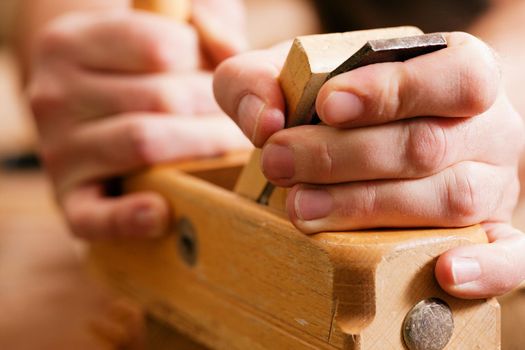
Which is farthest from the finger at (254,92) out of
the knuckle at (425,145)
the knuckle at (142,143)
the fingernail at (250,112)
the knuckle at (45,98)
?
the knuckle at (45,98)

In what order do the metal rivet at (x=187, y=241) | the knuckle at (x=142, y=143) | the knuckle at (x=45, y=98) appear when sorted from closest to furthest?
the metal rivet at (x=187, y=241), the knuckle at (x=142, y=143), the knuckle at (x=45, y=98)

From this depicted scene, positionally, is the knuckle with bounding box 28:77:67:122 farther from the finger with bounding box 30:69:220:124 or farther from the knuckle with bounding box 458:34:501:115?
the knuckle with bounding box 458:34:501:115

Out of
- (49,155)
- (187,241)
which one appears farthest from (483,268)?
(49,155)

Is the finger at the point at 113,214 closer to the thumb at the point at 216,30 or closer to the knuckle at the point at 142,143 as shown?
the knuckle at the point at 142,143

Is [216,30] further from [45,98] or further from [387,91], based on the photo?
[387,91]

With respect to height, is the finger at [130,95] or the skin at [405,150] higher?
the skin at [405,150]

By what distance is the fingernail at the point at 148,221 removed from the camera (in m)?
0.72

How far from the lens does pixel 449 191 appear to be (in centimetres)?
51

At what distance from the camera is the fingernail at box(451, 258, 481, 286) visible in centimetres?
48

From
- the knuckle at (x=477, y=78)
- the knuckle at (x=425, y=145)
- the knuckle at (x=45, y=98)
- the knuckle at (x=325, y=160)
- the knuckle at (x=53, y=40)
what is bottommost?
the knuckle at (x=45, y=98)

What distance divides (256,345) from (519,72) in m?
0.69

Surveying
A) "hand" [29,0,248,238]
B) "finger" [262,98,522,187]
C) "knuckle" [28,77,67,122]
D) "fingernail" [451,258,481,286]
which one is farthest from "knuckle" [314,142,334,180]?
"knuckle" [28,77,67,122]

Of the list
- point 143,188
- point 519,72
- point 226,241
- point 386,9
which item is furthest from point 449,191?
point 386,9

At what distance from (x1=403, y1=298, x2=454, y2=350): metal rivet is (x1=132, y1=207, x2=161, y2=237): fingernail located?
315mm
